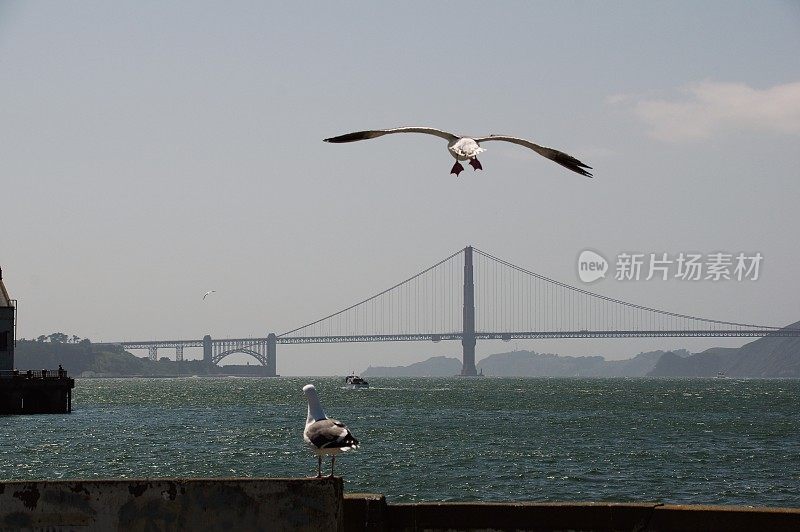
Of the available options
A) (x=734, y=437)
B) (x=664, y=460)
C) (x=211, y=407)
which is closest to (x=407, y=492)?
(x=664, y=460)

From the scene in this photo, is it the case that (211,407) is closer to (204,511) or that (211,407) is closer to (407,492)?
(407,492)

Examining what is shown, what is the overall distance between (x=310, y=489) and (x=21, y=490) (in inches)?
73.9

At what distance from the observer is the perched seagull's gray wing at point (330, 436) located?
866cm

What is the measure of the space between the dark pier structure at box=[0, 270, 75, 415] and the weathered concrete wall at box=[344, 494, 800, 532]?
6778 cm

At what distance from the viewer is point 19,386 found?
73.1 meters

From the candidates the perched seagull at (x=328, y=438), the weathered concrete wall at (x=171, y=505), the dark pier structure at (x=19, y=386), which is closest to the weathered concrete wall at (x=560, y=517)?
the perched seagull at (x=328, y=438)

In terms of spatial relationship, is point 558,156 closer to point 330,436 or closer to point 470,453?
point 330,436

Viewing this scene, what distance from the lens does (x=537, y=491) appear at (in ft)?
104

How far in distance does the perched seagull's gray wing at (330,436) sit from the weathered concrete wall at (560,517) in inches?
18.5

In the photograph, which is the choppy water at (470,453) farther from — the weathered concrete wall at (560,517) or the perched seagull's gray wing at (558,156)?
the weathered concrete wall at (560,517)

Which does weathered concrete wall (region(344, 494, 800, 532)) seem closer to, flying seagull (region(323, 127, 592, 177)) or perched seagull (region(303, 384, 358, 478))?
perched seagull (region(303, 384, 358, 478))

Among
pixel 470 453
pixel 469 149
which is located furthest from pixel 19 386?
pixel 469 149

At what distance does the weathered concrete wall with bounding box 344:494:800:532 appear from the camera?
813 cm

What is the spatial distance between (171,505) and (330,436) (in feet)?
4.59
